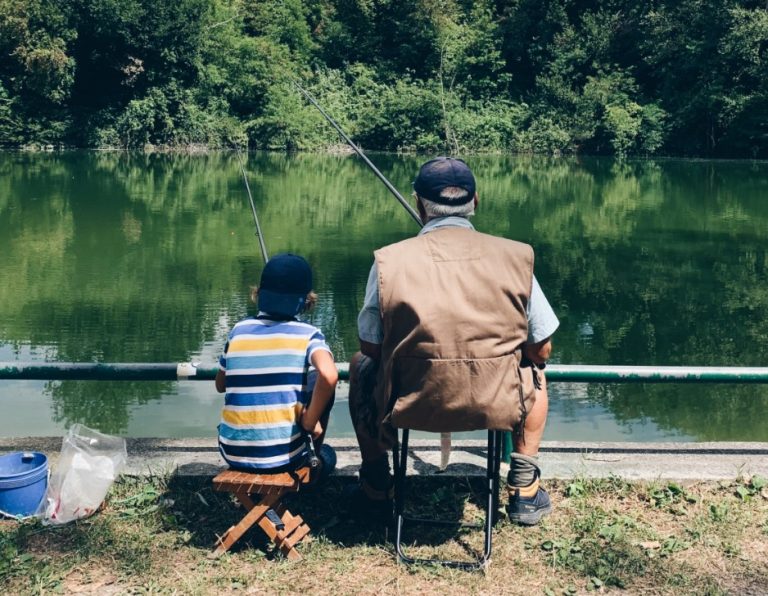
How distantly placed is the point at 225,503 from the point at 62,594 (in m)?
0.69

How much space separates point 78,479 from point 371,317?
45.4 inches

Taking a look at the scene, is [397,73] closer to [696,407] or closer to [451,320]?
[696,407]

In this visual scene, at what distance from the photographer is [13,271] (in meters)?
10.7

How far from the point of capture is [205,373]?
11.2 ft

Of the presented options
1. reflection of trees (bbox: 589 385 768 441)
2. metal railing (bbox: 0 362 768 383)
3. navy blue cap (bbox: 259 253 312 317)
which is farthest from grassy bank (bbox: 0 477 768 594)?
reflection of trees (bbox: 589 385 768 441)

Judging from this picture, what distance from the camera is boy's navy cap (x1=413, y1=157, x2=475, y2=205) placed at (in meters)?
2.65

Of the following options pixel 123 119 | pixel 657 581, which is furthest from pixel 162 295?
pixel 123 119

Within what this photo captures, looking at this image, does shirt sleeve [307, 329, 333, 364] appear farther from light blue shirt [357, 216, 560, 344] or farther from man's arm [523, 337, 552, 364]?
man's arm [523, 337, 552, 364]

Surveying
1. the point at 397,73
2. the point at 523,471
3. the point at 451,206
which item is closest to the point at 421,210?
the point at 451,206

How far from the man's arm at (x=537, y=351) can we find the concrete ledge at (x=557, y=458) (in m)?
0.71

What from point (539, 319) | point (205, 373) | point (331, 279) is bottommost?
point (331, 279)

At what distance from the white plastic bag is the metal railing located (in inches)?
14.8

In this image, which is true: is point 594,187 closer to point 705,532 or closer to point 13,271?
point 13,271

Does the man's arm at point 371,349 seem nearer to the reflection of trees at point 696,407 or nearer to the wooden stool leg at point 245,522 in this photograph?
the wooden stool leg at point 245,522
